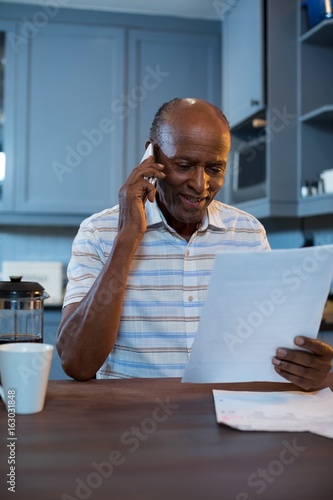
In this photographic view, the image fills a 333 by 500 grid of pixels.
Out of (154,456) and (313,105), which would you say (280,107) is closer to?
(313,105)

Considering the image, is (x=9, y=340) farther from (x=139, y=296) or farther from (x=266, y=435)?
(x=266, y=435)

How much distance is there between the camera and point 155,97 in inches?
124

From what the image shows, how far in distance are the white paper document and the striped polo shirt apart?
0.36 m

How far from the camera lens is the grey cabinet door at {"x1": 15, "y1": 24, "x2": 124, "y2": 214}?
3.04 m

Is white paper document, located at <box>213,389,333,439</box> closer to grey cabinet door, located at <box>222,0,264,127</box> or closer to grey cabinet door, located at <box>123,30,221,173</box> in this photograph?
grey cabinet door, located at <box>222,0,264,127</box>

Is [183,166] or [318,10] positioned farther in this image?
[318,10]

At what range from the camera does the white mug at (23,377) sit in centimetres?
83

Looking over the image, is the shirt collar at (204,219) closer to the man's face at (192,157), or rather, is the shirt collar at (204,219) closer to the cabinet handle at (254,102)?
the man's face at (192,157)

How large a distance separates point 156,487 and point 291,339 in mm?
→ 481

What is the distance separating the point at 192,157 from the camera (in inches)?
52.4

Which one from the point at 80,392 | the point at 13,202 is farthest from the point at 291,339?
the point at 13,202

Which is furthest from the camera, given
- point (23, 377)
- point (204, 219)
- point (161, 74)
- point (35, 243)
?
point (35, 243)

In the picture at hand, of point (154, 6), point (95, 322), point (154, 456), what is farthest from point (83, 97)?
point (154, 456)

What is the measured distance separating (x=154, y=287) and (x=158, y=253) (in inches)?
3.5
